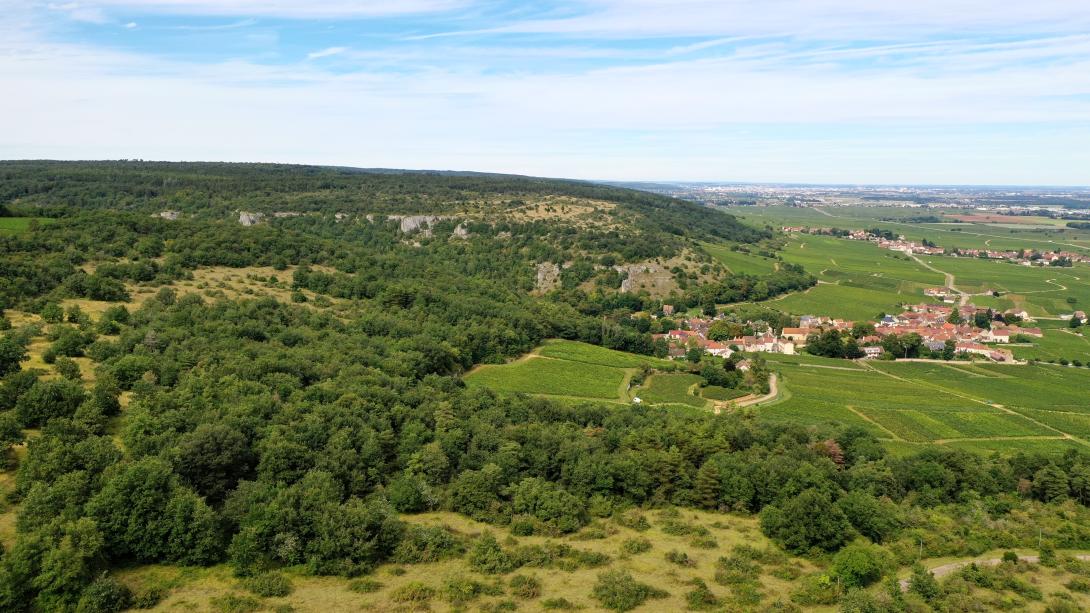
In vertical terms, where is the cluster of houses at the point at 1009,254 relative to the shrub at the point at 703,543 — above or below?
above

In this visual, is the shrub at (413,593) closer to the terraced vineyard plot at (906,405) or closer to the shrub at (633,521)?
the shrub at (633,521)

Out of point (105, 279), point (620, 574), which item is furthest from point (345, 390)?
point (105, 279)

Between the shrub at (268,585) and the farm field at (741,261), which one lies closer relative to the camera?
the shrub at (268,585)

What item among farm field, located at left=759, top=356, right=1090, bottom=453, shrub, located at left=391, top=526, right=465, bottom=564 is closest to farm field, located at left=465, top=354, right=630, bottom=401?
farm field, located at left=759, top=356, right=1090, bottom=453

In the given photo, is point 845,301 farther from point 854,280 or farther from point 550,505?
point 550,505

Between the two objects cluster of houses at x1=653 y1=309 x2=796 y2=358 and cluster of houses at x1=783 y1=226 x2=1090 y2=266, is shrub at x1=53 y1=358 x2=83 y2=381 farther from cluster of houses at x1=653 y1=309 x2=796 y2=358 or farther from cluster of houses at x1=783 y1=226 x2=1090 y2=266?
cluster of houses at x1=783 y1=226 x2=1090 y2=266

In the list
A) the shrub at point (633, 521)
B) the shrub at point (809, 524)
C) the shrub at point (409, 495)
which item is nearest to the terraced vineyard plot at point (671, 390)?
the shrub at point (633, 521)

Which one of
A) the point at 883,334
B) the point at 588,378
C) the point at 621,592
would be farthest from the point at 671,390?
the point at 883,334
